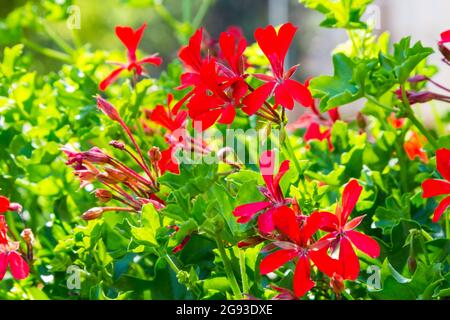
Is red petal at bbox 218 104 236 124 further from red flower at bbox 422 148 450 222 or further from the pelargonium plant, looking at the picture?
red flower at bbox 422 148 450 222

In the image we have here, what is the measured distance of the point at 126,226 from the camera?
83 centimetres

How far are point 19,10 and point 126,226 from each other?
32.6 inches

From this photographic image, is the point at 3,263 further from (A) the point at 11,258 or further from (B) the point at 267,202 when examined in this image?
(B) the point at 267,202

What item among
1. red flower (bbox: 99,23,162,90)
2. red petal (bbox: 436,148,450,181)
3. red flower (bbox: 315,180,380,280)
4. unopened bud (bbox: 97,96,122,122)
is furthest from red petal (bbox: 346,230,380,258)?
red flower (bbox: 99,23,162,90)

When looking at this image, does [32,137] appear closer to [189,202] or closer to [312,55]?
[189,202]

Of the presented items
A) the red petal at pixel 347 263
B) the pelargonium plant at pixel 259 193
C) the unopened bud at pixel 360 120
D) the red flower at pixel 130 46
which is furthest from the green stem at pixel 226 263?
the unopened bud at pixel 360 120

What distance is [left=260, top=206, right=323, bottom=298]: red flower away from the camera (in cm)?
70

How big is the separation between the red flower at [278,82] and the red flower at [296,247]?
0.10 meters

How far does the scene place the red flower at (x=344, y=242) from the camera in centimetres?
70

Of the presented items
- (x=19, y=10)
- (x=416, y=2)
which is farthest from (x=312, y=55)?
(x=19, y=10)

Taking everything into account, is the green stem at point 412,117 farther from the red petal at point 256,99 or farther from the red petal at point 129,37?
the red petal at point 129,37

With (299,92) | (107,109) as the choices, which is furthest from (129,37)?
(299,92)

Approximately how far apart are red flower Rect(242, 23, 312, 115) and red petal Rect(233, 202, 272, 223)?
85 mm

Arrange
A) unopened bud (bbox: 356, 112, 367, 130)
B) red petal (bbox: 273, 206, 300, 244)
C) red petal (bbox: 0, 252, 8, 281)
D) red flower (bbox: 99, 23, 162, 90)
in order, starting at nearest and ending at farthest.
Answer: red petal (bbox: 273, 206, 300, 244), red petal (bbox: 0, 252, 8, 281), red flower (bbox: 99, 23, 162, 90), unopened bud (bbox: 356, 112, 367, 130)
